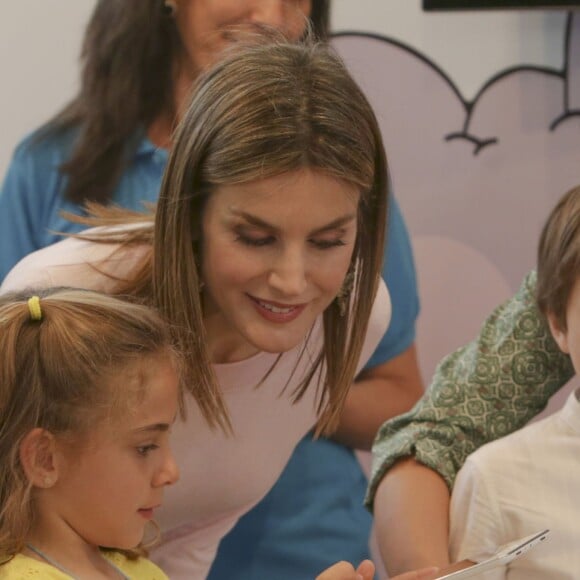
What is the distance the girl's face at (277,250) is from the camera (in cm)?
123

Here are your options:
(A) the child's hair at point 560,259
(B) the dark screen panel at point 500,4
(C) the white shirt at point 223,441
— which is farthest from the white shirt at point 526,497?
(B) the dark screen panel at point 500,4

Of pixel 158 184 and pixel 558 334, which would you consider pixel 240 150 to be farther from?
pixel 158 184

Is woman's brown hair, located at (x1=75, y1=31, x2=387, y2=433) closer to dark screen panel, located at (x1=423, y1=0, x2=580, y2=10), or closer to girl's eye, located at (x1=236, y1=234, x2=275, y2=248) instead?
girl's eye, located at (x1=236, y1=234, x2=275, y2=248)

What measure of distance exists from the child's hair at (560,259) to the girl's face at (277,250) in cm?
29

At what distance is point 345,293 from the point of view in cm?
142

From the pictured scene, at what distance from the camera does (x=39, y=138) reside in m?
1.90

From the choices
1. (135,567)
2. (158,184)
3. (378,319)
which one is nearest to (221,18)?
(158,184)

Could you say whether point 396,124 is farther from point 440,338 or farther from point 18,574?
point 18,574

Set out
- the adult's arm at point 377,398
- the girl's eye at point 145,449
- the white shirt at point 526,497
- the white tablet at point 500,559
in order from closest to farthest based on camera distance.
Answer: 1. the white tablet at point 500,559
2. the girl's eye at point 145,449
3. the white shirt at point 526,497
4. the adult's arm at point 377,398

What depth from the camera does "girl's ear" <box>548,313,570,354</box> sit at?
1.44 metres

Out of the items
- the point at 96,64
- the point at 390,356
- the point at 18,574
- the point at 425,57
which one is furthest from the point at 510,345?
the point at 425,57

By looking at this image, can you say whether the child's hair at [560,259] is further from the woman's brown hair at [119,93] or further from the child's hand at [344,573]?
the woman's brown hair at [119,93]

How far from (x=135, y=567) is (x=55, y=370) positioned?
0.24 m

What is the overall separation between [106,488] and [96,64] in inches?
36.6
